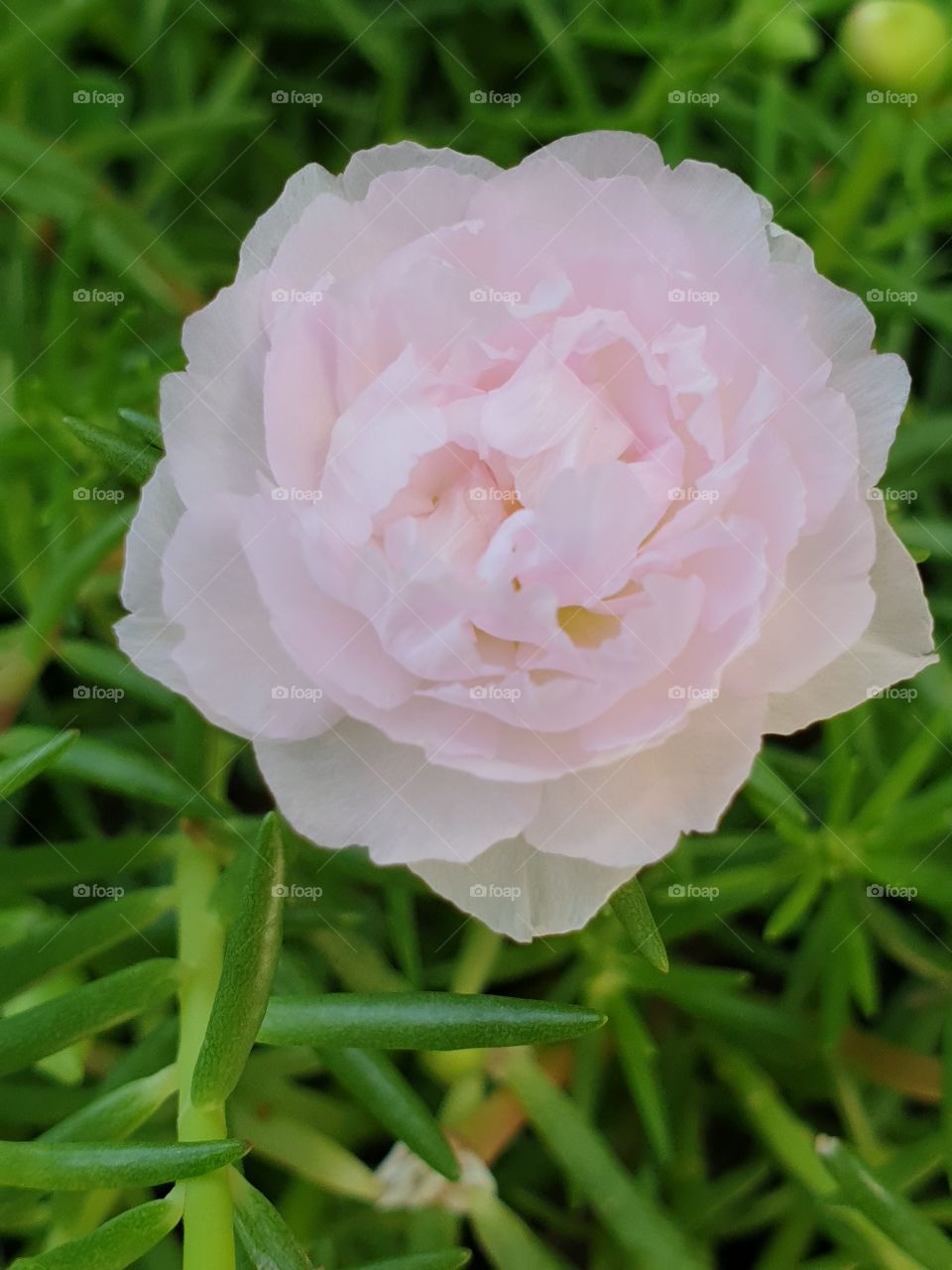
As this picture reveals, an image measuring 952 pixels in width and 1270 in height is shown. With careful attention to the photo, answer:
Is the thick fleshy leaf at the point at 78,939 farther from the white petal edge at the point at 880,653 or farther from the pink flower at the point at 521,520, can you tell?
the white petal edge at the point at 880,653

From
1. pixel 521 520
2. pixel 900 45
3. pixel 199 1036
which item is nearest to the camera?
pixel 521 520

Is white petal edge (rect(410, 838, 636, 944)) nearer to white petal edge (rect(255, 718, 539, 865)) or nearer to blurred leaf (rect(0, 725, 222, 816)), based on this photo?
white petal edge (rect(255, 718, 539, 865))

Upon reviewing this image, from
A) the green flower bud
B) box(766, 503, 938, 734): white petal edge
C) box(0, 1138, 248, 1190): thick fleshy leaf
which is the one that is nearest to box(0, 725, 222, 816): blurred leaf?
box(0, 1138, 248, 1190): thick fleshy leaf

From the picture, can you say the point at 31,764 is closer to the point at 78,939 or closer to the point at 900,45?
the point at 78,939

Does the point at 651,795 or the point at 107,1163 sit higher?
the point at 651,795

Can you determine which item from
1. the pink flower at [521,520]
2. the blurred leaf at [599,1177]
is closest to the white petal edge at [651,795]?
the pink flower at [521,520]

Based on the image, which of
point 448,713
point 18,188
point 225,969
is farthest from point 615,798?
point 18,188

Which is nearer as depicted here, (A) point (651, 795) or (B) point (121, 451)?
(A) point (651, 795)

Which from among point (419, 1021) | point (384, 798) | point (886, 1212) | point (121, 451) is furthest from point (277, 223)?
point (886, 1212)
